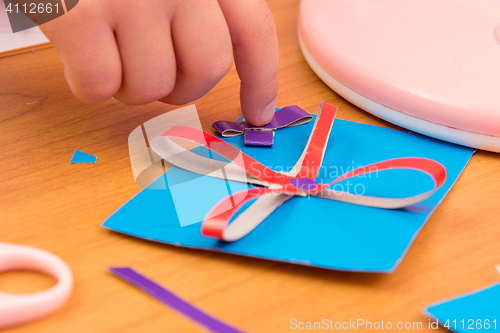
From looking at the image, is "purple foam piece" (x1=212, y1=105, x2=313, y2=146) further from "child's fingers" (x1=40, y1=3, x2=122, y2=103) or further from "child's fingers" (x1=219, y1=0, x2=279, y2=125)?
"child's fingers" (x1=40, y1=3, x2=122, y2=103)

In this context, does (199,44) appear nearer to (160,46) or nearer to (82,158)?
(160,46)

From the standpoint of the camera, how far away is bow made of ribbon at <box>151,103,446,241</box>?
0.96 ft

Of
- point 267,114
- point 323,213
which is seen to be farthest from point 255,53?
point 323,213

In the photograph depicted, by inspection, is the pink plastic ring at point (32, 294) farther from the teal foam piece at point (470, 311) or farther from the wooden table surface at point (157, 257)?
the teal foam piece at point (470, 311)

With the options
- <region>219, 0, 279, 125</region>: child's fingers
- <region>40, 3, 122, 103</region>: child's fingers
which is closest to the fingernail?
<region>219, 0, 279, 125</region>: child's fingers

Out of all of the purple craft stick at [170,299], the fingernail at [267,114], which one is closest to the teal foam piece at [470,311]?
the purple craft stick at [170,299]

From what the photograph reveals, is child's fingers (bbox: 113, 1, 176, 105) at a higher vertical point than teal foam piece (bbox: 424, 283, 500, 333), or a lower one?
higher

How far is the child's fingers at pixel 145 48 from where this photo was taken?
0.31m

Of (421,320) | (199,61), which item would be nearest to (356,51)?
(199,61)

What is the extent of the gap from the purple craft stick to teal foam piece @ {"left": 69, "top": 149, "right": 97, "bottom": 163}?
0.14 m

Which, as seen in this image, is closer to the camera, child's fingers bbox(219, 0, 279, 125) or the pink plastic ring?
the pink plastic ring

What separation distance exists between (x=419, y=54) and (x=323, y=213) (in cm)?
22

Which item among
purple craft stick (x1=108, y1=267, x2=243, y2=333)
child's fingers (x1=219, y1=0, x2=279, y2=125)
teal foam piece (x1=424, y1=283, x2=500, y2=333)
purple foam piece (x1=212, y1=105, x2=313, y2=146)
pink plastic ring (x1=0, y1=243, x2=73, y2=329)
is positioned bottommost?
teal foam piece (x1=424, y1=283, x2=500, y2=333)

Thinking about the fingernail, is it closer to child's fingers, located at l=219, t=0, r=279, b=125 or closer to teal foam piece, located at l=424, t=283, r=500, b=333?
child's fingers, located at l=219, t=0, r=279, b=125
